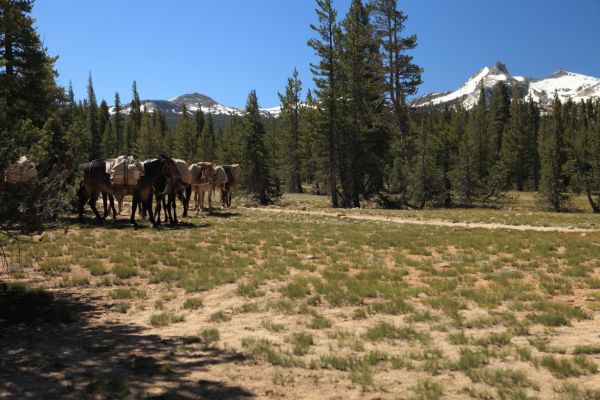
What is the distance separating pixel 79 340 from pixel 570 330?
7.69 m

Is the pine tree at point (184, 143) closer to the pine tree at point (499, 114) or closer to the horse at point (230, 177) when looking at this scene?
the pine tree at point (499, 114)

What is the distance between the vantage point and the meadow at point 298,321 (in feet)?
17.0

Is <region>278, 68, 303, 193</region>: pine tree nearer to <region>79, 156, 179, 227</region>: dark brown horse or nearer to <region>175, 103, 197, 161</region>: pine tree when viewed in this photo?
<region>175, 103, 197, 161</region>: pine tree

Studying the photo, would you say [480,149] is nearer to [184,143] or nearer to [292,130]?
[292,130]

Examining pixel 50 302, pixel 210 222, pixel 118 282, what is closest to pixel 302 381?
pixel 50 302

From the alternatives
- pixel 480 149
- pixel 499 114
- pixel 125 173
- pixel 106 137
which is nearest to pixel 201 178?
pixel 125 173

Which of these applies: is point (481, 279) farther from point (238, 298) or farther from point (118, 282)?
point (118, 282)

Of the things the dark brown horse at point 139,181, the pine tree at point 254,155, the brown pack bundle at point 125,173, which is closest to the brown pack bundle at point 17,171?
the brown pack bundle at point 125,173

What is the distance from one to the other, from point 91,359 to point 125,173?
493 inches

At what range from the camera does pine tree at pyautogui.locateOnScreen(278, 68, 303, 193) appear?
6669 centimetres

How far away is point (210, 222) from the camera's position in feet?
69.3

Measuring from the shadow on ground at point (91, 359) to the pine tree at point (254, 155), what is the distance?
32.5 metres

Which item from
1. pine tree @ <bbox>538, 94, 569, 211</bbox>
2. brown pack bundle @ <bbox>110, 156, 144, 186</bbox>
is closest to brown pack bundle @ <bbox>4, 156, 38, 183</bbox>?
brown pack bundle @ <bbox>110, 156, 144, 186</bbox>

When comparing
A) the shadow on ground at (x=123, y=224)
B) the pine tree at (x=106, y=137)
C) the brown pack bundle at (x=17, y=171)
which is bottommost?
the shadow on ground at (x=123, y=224)
